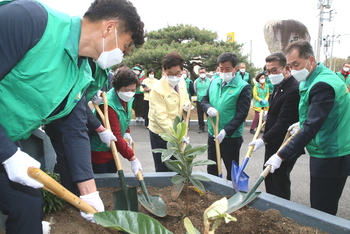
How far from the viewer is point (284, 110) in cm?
252

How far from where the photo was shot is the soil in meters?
1.65

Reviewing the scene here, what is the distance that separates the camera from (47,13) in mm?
1225

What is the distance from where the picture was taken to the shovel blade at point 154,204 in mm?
Answer: 1834

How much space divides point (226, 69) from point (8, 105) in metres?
2.23

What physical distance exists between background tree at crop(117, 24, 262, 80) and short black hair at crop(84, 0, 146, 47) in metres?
7.50

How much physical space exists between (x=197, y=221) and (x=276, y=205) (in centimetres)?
55

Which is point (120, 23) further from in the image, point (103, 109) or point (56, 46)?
point (103, 109)

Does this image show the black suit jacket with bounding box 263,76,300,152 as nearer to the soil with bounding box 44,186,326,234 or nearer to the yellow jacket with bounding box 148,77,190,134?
the soil with bounding box 44,186,326,234

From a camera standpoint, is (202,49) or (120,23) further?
(202,49)

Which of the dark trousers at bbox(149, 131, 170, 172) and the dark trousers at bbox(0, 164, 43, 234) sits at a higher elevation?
the dark trousers at bbox(0, 164, 43, 234)

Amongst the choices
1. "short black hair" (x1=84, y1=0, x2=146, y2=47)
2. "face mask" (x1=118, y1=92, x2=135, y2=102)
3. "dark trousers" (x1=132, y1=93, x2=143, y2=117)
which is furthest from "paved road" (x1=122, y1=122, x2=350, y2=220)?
"short black hair" (x1=84, y1=0, x2=146, y2=47)

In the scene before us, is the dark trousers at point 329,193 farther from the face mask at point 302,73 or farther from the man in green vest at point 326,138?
the face mask at point 302,73

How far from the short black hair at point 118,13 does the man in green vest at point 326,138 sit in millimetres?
1277

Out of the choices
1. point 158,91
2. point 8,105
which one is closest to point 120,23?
point 8,105
